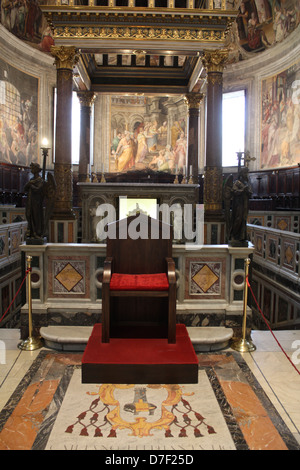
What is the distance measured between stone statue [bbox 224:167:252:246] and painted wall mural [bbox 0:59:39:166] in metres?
10.5

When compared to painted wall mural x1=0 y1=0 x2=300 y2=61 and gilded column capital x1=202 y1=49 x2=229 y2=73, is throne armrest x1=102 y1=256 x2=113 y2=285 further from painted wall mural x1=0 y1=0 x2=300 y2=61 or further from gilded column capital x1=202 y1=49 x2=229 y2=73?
painted wall mural x1=0 y1=0 x2=300 y2=61

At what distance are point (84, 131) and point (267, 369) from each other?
9.20 meters

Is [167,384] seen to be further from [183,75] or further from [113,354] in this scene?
[183,75]

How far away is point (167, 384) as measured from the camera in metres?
3.85

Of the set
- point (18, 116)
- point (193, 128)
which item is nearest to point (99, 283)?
point (193, 128)

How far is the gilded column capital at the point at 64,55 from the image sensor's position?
746cm

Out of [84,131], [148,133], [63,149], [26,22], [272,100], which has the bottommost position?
[63,149]

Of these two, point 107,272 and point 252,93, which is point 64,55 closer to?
point 107,272

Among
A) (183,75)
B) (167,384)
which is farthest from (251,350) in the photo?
(183,75)

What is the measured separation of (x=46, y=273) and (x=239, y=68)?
45.4 ft

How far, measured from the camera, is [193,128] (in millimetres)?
11047

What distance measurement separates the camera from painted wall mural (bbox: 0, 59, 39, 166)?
1336cm

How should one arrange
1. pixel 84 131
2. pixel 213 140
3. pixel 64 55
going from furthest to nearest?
pixel 84 131 → pixel 213 140 → pixel 64 55

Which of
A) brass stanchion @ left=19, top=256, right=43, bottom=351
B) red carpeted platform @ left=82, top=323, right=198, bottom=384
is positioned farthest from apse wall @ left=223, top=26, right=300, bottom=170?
red carpeted platform @ left=82, top=323, right=198, bottom=384
